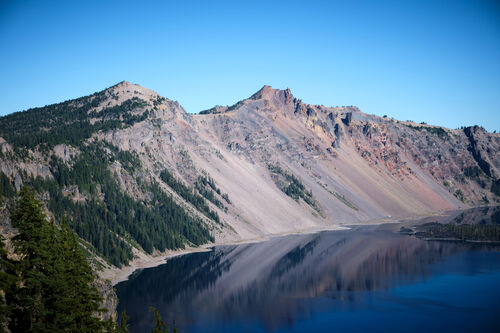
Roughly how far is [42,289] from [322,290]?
85093 millimetres

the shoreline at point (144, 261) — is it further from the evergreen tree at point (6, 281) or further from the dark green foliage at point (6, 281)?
the evergreen tree at point (6, 281)

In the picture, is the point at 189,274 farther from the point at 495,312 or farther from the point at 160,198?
the point at 495,312

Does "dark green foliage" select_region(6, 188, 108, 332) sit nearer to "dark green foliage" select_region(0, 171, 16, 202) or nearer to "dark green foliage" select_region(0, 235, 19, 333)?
"dark green foliage" select_region(0, 235, 19, 333)

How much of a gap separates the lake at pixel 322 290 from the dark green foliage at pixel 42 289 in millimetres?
42778

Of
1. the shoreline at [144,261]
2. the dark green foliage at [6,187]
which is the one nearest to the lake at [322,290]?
the shoreline at [144,261]

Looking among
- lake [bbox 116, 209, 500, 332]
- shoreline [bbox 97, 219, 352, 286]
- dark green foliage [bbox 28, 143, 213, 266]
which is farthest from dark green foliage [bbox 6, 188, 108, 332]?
dark green foliage [bbox 28, 143, 213, 266]

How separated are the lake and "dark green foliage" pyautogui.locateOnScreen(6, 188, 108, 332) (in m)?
42.8

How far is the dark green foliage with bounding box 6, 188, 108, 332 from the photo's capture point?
135 ft

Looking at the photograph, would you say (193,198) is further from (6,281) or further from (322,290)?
(6,281)

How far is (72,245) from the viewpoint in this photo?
50.0 m

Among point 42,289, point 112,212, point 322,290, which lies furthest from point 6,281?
point 112,212

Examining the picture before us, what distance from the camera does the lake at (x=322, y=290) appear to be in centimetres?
8981

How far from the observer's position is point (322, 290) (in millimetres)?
116312

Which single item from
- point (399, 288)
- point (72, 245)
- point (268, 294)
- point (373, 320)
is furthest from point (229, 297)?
point (72, 245)
